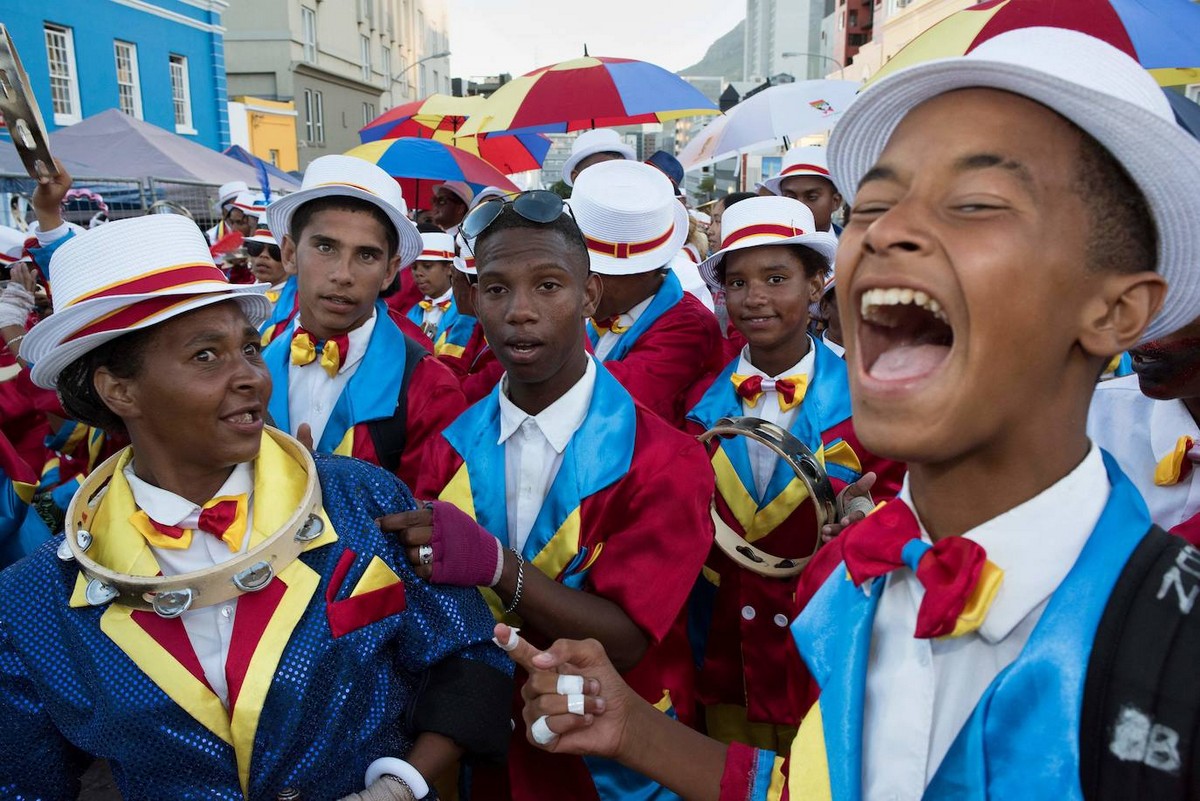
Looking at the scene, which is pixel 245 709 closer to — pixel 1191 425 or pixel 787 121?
pixel 1191 425

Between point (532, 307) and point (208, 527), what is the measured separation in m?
1.13

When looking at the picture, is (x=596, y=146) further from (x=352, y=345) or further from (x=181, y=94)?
(x=181, y=94)

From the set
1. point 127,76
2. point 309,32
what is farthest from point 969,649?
point 309,32

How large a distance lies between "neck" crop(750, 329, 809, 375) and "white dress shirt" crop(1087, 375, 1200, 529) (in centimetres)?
129

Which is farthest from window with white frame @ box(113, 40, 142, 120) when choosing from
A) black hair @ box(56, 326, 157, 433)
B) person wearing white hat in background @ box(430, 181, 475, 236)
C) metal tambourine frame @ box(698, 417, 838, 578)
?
metal tambourine frame @ box(698, 417, 838, 578)

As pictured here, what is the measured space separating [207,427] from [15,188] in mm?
11684

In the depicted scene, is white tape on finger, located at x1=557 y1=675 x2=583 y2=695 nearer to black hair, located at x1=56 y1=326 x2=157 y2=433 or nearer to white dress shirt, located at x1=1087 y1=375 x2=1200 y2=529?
black hair, located at x1=56 y1=326 x2=157 y2=433

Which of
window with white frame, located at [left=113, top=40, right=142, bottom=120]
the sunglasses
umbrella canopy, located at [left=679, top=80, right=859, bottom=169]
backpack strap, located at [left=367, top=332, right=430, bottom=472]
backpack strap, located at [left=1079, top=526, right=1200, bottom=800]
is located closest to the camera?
backpack strap, located at [left=1079, top=526, right=1200, bottom=800]

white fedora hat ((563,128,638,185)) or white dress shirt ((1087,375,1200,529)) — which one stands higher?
white fedora hat ((563,128,638,185))

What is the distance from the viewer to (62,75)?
68.3 feet

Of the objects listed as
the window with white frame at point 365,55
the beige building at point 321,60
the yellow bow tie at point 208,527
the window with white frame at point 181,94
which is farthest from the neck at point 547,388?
the window with white frame at point 365,55

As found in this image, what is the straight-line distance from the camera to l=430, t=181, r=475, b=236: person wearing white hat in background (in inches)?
308

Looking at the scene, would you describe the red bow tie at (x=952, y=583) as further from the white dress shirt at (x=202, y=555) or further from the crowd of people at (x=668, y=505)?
the white dress shirt at (x=202, y=555)

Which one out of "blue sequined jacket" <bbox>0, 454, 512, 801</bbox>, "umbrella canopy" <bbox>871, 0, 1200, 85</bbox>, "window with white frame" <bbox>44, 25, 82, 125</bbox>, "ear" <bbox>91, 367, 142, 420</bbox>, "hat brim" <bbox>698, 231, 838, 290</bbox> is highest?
"window with white frame" <bbox>44, 25, 82, 125</bbox>
